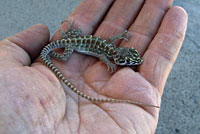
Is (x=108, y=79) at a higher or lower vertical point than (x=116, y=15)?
lower

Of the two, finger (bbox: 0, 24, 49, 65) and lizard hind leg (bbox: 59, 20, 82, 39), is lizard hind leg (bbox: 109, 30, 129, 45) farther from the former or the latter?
finger (bbox: 0, 24, 49, 65)

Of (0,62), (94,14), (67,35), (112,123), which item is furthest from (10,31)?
(112,123)

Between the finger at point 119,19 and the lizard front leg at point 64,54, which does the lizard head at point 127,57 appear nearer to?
the finger at point 119,19

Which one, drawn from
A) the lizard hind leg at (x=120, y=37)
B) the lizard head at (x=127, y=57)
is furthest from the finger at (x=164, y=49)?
the lizard hind leg at (x=120, y=37)

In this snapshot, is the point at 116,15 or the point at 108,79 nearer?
the point at 108,79

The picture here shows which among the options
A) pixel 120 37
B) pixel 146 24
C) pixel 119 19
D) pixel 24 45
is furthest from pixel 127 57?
pixel 24 45

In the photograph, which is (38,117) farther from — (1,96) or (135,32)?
(135,32)

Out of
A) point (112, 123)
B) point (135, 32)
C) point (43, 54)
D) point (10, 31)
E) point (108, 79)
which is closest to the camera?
point (112, 123)
